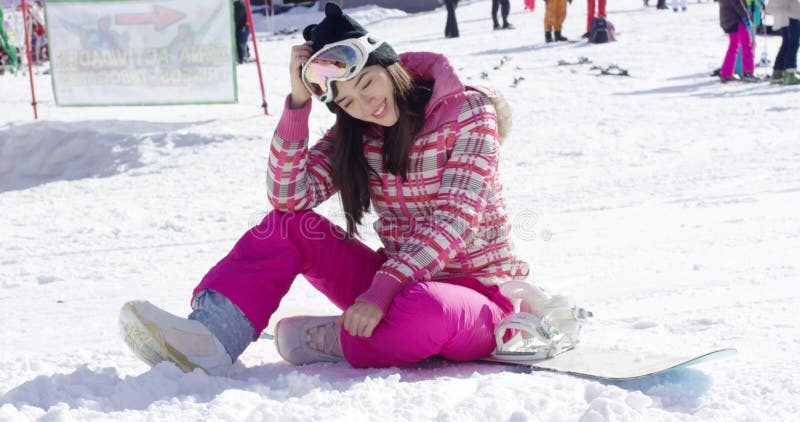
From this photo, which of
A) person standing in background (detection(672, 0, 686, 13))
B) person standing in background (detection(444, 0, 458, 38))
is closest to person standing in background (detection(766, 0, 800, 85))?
person standing in background (detection(444, 0, 458, 38))

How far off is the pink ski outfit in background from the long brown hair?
4cm

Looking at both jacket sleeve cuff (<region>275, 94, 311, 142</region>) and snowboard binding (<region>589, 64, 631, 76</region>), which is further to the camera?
snowboard binding (<region>589, 64, 631, 76</region>)

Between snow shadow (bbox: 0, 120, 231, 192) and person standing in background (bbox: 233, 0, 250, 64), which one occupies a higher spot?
person standing in background (bbox: 233, 0, 250, 64)

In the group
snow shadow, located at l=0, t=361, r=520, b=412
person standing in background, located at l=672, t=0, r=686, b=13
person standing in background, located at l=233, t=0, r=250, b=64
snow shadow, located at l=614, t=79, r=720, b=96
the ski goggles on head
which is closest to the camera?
snow shadow, located at l=0, t=361, r=520, b=412

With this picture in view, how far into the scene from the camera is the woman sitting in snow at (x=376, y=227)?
2.61 m

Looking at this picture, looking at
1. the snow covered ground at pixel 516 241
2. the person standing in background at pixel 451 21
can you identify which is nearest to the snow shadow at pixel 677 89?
the snow covered ground at pixel 516 241

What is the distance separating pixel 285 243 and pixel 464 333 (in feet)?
1.89

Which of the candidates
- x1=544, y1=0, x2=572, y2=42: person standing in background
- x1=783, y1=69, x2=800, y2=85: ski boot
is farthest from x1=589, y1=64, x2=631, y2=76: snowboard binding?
x1=544, y1=0, x2=572, y2=42: person standing in background

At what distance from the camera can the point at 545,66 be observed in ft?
40.5

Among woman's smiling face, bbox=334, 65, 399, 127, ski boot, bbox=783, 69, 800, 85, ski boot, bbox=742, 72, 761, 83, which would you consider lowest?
ski boot, bbox=742, 72, 761, 83

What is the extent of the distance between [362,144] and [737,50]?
8.93 meters

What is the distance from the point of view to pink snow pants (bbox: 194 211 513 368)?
2.62 metres

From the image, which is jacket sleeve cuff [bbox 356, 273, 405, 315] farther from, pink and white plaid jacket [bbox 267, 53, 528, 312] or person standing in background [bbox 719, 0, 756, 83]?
person standing in background [bbox 719, 0, 756, 83]

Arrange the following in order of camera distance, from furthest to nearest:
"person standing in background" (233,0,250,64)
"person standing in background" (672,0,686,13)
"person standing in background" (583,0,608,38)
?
"person standing in background" (672,0,686,13) < "person standing in background" (583,0,608,38) < "person standing in background" (233,0,250,64)
